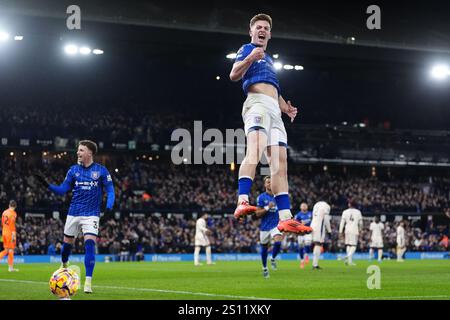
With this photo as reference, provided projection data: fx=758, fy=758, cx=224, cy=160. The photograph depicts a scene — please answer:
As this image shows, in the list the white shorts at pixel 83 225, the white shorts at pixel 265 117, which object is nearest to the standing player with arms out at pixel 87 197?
the white shorts at pixel 83 225

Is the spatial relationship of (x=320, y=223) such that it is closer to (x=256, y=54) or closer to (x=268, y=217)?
(x=268, y=217)

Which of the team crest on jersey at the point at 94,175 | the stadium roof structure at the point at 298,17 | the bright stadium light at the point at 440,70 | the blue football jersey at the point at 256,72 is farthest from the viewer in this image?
the bright stadium light at the point at 440,70

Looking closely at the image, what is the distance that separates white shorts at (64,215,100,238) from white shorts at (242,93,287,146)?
555 cm

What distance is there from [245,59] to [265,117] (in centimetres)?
80

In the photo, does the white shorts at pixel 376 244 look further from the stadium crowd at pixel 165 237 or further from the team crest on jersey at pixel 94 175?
the team crest on jersey at pixel 94 175

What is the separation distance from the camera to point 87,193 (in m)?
14.7

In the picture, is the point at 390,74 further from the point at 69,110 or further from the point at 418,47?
the point at 69,110

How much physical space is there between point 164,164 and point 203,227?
75.3ft

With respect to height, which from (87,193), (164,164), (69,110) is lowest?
(87,193)

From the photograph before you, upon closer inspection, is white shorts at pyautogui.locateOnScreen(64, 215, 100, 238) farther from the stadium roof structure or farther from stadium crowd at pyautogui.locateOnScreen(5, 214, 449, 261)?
stadium crowd at pyautogui.locateOnScreen(5, 214, 449, 261)

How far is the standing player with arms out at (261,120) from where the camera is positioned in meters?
9.94

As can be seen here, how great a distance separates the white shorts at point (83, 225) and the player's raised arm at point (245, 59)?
5.72m
